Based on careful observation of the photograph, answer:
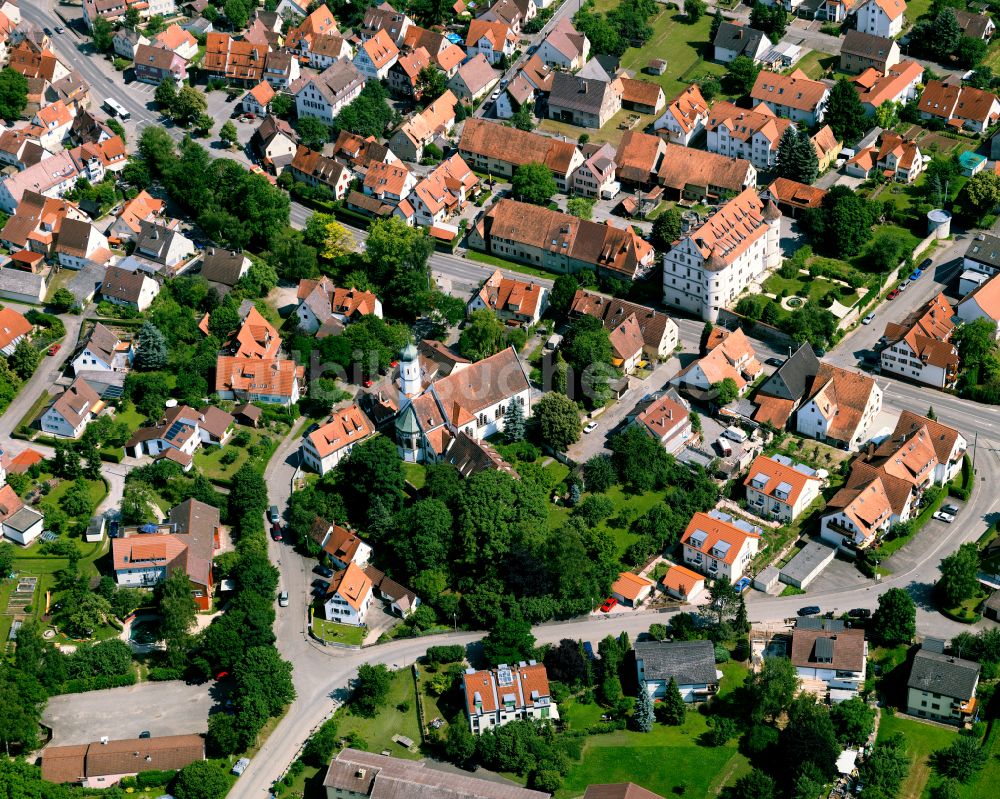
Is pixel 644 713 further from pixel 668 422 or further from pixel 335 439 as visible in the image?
pixel 335 439

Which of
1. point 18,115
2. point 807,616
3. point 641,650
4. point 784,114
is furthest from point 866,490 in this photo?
point 18,115

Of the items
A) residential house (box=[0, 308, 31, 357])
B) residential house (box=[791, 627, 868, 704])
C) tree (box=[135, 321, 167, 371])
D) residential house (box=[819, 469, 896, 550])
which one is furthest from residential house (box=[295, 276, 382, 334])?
residential house (box=[791, 627, 868, 704])

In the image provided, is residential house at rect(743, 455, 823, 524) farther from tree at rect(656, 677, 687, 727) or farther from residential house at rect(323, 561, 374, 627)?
residential house at rect(323, 561, 374, 627)

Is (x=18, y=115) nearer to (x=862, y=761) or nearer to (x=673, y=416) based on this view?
(x=673, y=416)

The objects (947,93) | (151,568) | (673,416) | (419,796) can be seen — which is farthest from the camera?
(947,93)

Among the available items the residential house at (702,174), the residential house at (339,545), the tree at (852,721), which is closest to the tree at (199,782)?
the residential house at (339,545)

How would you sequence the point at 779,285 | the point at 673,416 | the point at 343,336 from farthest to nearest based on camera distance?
the point at 779,285, the point at 343,336, the point at 673,416
